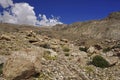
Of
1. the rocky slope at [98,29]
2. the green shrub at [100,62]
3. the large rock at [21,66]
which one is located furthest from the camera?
the rocky slope at [98,29]

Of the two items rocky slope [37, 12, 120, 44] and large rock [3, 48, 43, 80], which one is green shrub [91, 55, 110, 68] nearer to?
large rock [3, 48, 43, 80]

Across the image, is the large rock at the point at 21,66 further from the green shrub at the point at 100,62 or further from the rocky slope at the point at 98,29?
the rocky slope at the point at 98,29

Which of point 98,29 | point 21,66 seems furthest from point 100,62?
point 98,29

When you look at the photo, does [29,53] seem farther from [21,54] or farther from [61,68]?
[61,68]

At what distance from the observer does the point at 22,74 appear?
1345cm

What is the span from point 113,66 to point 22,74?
9456mm

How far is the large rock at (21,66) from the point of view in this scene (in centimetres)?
1337

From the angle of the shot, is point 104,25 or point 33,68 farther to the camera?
point 104,25

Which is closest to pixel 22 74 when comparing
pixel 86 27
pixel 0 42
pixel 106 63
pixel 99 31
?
pixel 106 63

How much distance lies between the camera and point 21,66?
44.1 ft

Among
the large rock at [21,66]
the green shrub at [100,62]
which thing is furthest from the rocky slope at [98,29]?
the large rock at [21,66]

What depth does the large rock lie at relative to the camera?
13.4 meters

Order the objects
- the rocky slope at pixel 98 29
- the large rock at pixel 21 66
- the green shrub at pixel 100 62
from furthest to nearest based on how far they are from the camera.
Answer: the rocky slope at pixel 98 29 → the green shrub at pixel 100 62 → the large rock at pixel 21 66

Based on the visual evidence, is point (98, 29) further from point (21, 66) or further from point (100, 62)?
point (21, 66)
